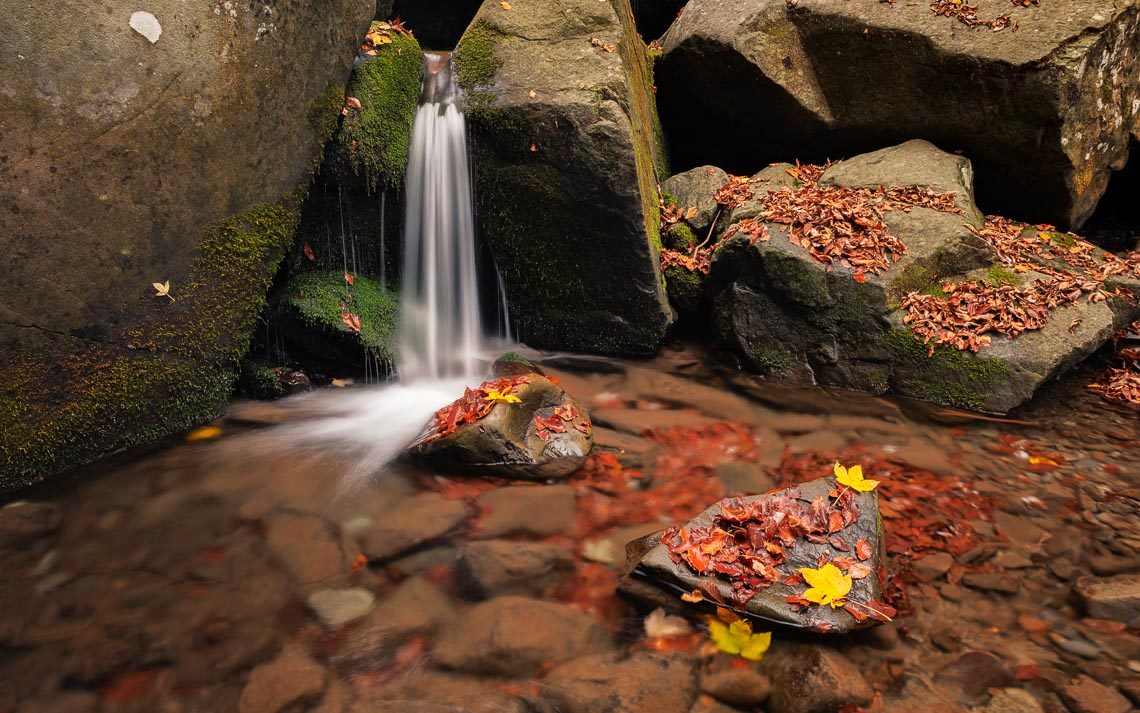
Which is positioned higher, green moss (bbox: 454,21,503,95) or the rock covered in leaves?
green moss (bbox: 454,21,503,95)

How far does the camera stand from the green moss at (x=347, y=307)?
5.34m

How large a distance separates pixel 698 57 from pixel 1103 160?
13.7 feet

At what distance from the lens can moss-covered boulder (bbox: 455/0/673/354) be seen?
5.59 meters

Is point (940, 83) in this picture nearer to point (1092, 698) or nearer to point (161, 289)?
point (1092, 698)

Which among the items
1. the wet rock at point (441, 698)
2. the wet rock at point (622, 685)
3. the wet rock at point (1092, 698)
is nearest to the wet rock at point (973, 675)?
the wet rock at point (1092, 698)

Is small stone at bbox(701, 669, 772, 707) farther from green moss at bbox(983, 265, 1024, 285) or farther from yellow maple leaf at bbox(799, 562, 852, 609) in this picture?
green moss at bbox(983, 265, 1024, 285)

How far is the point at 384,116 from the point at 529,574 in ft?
13.5

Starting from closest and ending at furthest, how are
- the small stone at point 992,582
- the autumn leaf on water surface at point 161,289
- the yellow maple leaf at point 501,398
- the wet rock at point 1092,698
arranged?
1. the wet rock at point 1092,698
2. the small stone at point 992,582
3. the autumn leaf on water surface at point 161,289
4. the yellow maple leaf at point 501,398

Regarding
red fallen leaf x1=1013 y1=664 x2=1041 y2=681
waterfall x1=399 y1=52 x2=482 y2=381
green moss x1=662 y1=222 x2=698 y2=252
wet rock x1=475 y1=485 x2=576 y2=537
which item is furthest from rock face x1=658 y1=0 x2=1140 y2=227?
red fallen leaf x1=1013 y1=664 x2=1041 y2=681

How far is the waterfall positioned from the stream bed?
1.14 m

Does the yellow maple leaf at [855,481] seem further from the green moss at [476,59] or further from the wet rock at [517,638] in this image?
the green moss at [476,59]

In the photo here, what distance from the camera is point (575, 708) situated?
8.52ft

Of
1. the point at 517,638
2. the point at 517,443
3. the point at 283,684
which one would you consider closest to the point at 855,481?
the point at 517,638

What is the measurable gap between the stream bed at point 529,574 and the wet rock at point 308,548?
0.01 m
